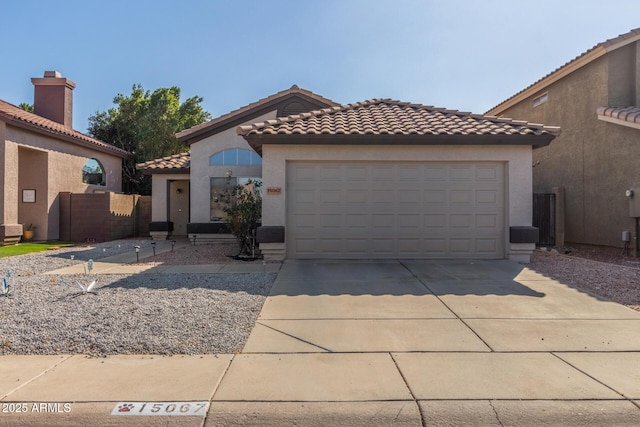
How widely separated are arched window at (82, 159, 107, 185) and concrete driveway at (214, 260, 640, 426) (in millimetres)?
15710

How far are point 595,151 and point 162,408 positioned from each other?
48.4ft

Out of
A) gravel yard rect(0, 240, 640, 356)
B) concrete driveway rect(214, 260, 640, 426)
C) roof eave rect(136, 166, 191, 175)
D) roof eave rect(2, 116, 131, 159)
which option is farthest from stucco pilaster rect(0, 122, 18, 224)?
concrete driveway rect(214, 260, 640, 426)

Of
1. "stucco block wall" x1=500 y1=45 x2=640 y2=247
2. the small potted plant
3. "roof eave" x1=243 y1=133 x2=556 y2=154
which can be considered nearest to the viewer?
"roof eave" x1=243 y1=133 x2=556 y2=154

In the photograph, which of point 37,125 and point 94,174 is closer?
point 37,125

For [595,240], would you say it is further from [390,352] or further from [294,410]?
[294,410]

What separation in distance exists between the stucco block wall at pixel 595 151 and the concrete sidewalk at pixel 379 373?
7.69 metres

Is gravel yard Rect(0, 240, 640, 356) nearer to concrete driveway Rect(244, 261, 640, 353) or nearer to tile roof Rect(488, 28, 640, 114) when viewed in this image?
concrete driveway Rect(244, 261, 640, 353)

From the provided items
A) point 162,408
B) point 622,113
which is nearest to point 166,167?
Result: point 162,408

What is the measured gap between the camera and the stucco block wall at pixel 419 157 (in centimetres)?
1027

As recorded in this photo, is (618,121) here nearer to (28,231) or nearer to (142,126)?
(28,231)

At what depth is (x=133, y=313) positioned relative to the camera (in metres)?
Answer: 5.81

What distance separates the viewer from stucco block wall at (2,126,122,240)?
1498cm

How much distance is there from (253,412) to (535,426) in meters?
2.21

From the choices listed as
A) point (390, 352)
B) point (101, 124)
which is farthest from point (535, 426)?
point (101, 124)
